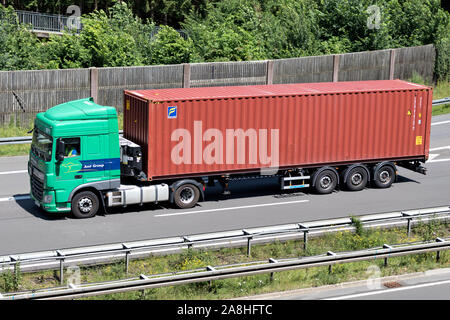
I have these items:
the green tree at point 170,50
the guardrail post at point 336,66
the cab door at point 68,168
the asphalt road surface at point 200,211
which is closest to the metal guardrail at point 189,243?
the asphalt road surface at point 200,211

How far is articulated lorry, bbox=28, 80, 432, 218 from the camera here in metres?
20.8

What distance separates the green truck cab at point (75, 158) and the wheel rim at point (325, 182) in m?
6.42

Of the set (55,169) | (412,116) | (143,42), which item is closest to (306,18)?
(143,42)

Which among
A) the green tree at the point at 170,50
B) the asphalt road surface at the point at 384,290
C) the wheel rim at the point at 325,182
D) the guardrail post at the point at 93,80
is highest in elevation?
the green tree at the point at 170,50

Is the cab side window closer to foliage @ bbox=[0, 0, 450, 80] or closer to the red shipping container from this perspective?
the red shipping container

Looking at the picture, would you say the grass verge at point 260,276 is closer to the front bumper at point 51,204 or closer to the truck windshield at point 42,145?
the front bumper at point 51,204

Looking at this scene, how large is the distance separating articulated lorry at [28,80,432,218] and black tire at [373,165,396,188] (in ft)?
0.12

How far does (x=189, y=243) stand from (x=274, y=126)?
662cm

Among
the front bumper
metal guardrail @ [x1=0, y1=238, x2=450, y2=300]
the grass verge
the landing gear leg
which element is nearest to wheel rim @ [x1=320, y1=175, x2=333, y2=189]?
the landing gear leg

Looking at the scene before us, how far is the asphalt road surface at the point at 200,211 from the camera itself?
19.8 metres

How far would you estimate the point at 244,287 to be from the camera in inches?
633

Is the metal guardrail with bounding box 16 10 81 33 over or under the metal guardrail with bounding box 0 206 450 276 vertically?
over

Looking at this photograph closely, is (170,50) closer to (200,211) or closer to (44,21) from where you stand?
(200,211)

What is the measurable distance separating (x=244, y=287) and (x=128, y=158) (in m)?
6.95
